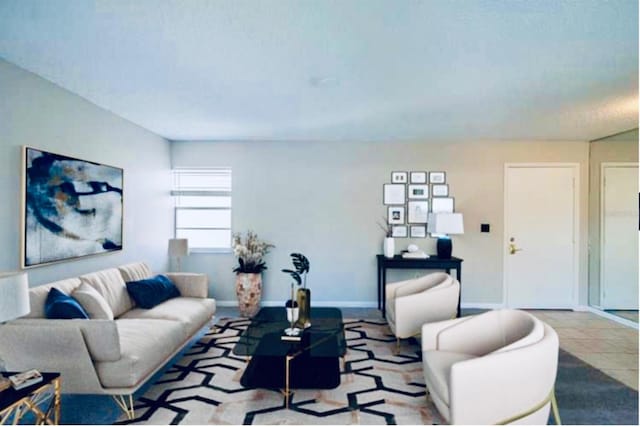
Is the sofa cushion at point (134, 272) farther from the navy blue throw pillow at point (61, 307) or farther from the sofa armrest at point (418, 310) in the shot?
the sofa armrest at point (418, 310)

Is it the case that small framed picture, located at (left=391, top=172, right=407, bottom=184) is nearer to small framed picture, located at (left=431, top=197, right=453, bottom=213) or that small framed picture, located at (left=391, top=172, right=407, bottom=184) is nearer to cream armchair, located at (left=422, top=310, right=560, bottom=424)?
small framed picture, located at (left=431, top=197, right=453, bottom=213)

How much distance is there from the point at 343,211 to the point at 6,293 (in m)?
3.80

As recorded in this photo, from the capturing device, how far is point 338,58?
7.60 feet

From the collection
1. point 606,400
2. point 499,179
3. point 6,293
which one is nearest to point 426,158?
point 499,179

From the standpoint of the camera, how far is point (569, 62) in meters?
2.36

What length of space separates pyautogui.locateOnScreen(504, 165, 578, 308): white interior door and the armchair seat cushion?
313cm

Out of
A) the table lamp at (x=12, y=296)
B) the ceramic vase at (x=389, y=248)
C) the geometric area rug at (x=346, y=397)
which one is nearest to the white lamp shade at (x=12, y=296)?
the table lamp at (x=12, y=296)

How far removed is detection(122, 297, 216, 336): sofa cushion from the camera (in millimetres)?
3044

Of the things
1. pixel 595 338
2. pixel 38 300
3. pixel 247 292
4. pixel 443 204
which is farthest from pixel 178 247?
pixel 595 338

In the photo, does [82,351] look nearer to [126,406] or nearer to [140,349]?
[140,349]

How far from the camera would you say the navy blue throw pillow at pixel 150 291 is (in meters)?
3.31

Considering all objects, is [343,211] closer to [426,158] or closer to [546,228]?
[426,158]

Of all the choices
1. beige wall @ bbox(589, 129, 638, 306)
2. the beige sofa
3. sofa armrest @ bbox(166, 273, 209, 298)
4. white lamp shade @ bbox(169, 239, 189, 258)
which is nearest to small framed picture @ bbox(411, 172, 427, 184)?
beige wall @ bbox(589, 129, 638, 306)

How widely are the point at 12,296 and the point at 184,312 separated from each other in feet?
5.46
